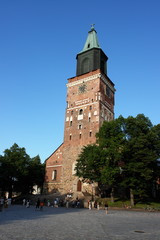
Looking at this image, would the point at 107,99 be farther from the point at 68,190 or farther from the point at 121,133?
the point at 68,190

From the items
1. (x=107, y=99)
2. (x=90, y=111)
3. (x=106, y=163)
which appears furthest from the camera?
(x=107, y=99)

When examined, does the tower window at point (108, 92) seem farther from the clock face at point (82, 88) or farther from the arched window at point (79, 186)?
the arched window at point (79, 186)

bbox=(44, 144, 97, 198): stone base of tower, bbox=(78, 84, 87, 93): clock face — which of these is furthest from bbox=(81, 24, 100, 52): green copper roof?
bbox=(44, 144, 97, 198): stone base of tower

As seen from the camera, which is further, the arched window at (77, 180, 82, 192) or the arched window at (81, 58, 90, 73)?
the arched window at (81, 58, 90, 73)

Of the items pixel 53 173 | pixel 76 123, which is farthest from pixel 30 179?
pixel 76 123

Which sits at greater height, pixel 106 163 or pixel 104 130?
pixel 104 130

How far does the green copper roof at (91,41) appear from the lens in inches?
1862

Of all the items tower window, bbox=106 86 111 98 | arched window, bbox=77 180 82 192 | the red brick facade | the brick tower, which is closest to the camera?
arched window, bbox=77 180 82 192

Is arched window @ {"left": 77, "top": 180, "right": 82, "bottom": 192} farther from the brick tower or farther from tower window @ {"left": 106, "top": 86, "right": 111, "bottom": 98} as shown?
tower window @ {"left": 106, "top": 86, "right": 111, "bottom": 98}

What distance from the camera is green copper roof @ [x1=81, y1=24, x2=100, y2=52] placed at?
4729 cm

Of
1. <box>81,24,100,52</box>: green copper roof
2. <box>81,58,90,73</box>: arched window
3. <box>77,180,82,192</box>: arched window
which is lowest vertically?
<box>77,180,82,192</box>: arched window

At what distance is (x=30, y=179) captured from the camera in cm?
4700

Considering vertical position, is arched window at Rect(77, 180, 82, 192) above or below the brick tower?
below

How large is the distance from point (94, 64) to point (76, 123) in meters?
12.9
